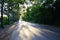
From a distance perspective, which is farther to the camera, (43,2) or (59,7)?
(43,2)

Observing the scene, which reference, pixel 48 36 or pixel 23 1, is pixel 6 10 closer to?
pixel 23 1

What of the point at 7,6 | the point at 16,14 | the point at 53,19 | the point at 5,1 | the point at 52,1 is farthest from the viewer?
the point at 16,14

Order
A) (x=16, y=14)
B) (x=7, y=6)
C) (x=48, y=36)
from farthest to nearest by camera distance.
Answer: (x=16, y=14) → (x=7, y=6) → (x=48, y=36)

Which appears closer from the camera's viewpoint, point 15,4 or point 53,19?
point 53,19

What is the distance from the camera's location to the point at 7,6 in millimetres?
16000

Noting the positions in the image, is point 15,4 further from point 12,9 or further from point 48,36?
point 48,36

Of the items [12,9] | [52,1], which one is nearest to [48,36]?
[52,1]

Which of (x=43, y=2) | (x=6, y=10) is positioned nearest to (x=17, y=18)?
(x=6, y=10)

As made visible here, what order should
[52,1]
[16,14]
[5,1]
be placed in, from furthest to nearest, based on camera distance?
[16,14]
[5,1]
[52,1]

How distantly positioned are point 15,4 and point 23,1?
83 cm

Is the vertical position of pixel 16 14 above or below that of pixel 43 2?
below

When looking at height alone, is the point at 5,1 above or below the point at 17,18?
above

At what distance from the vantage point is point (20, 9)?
58.9 feet

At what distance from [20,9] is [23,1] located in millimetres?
1838
